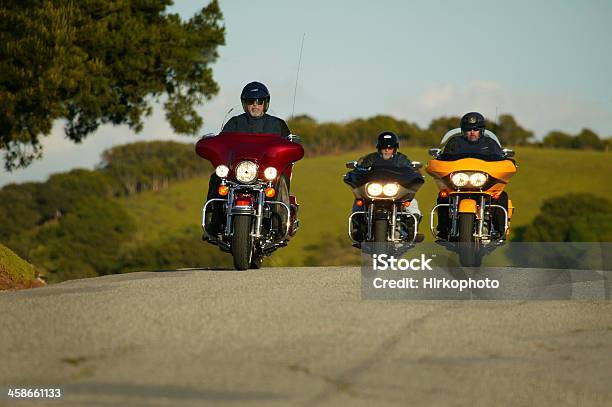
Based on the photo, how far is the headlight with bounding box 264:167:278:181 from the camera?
13.7m

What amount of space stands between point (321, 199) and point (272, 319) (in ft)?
324

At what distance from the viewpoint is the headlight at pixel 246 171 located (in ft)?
44.5

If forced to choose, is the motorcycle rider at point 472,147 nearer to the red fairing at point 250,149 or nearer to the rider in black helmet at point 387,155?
the rider in black helmet at point 387,155

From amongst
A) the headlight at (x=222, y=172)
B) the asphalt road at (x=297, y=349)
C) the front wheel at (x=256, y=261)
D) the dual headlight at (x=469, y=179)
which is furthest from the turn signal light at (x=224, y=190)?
the asphalt road at (x=297, y=349)

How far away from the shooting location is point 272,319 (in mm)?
8500

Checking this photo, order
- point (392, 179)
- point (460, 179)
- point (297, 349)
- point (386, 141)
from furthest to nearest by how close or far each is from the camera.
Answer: point (386, 141)
point (392, 179)
point (460, 179)
point (297, 349)

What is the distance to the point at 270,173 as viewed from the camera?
45.1 feet

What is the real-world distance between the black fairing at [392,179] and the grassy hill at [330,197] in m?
77.5

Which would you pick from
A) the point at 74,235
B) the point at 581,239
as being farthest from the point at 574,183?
the point at 74,235

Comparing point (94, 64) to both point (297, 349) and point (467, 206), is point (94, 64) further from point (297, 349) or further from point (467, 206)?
point (297, 349)

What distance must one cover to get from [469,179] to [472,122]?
37.4 inches

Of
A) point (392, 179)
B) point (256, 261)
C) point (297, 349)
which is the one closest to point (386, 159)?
point (392, 179)

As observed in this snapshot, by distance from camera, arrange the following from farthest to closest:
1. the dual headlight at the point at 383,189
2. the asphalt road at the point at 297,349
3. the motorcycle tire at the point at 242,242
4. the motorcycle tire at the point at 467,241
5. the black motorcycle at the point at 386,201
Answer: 1. the dual headlight at the point at 383,189
2. the black motorcycle at the point at 386,201
3. the motorcycle tire at the point at 242,242
4. the motorcycle tire at the point at 467,241
5. the asphalt road at the point at 297,349

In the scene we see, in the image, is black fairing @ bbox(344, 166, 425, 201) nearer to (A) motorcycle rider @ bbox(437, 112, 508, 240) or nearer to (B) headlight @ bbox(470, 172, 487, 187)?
(A) motorcycle rider @ bbox(437, 112, 508, 240)
